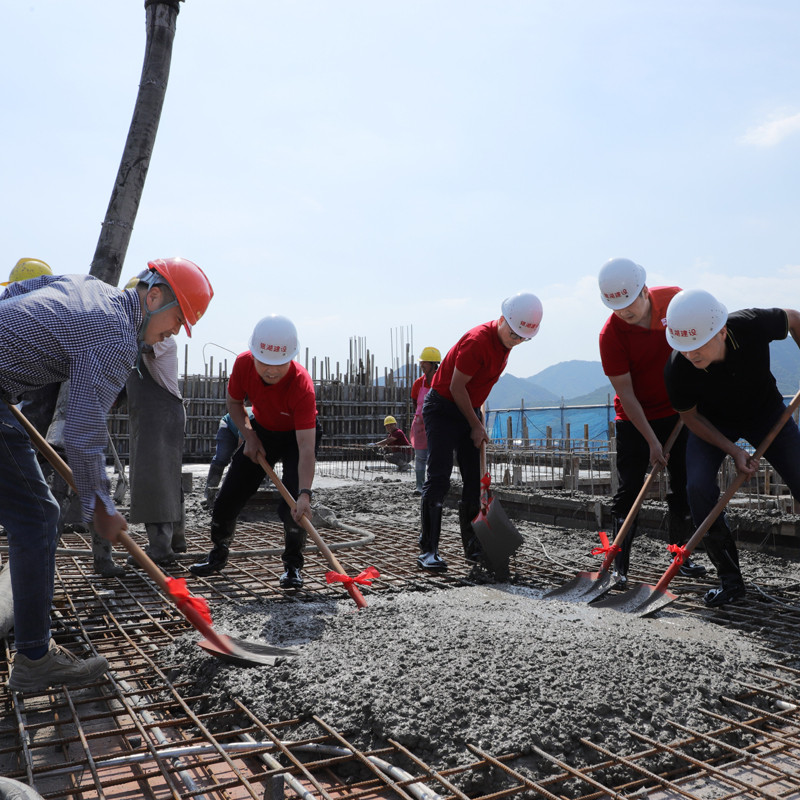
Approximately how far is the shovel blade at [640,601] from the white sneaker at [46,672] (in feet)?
7.34

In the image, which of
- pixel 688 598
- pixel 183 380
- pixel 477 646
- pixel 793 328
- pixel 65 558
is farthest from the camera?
pixel 183 380

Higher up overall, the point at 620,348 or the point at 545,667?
the point at 620,348

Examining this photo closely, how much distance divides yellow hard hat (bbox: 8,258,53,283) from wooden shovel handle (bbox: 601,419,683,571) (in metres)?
3.34

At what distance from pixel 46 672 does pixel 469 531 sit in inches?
105

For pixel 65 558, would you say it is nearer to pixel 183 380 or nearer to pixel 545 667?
pixel 545 667

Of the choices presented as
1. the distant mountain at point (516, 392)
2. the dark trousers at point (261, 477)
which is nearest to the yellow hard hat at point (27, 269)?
the dark trousers at point (261, 477)

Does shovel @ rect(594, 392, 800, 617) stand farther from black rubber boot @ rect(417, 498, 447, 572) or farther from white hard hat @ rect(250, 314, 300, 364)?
white hard hat @ rect(250, 314, 300, 364)

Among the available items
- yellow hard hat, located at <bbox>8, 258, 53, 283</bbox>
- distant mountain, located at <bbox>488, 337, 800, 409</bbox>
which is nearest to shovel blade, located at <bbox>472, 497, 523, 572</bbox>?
yellow hard hat, located at <bbox>8, 258, 53, 283</bbox>

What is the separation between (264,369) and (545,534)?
2.88m

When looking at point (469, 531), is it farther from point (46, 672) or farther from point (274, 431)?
point (46, 672)

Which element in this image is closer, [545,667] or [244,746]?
[244,746]

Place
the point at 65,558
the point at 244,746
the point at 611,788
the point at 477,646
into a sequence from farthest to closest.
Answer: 1. the point at 65,558
2. the point at 477,646
3. the point at 244,746
4. the point at 611,788

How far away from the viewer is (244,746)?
6.30 ft

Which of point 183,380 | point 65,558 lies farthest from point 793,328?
point 183,380
